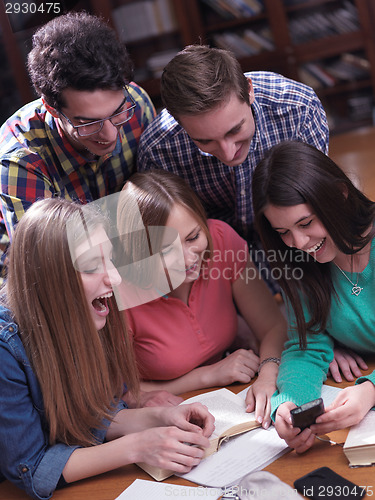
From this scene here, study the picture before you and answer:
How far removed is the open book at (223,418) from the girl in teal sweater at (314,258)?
73 millimetres

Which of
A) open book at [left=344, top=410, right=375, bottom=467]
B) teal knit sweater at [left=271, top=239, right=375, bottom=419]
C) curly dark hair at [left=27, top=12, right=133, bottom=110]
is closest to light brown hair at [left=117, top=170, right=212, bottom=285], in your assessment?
curly dark hair at [left=27, top=12, right=133, bottom=110]

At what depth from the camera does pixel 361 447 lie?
1.04m

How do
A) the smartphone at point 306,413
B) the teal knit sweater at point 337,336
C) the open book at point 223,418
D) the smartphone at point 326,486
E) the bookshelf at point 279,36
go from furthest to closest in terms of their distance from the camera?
the bookshelf at point 279,36 < the teal knit sweater at point 337,336 < the open book at point 223,418 < the smartphone at point 306,413 < the smartphone at point 326,486

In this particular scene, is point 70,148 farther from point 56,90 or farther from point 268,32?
point 268,32

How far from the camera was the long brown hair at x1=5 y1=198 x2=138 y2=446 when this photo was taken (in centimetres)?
117

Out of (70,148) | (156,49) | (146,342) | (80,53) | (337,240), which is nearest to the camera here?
(337,240)

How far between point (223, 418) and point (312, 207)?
49cm

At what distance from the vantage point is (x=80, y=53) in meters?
1.45

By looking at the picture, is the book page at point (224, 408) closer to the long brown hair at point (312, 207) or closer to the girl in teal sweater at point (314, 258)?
the girl in teal sweater at point (314, 258)

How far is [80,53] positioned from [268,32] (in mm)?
2949

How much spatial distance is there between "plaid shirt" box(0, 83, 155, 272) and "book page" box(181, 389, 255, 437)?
0.64 meters

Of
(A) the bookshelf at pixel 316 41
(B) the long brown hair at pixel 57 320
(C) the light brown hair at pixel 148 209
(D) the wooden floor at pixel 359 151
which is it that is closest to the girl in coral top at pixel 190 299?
(C) the light brown hair at pixel 148 209

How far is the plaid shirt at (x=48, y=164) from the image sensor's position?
1.57 m

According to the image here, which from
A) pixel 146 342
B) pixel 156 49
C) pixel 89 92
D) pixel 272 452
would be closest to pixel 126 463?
pixel 272 452
